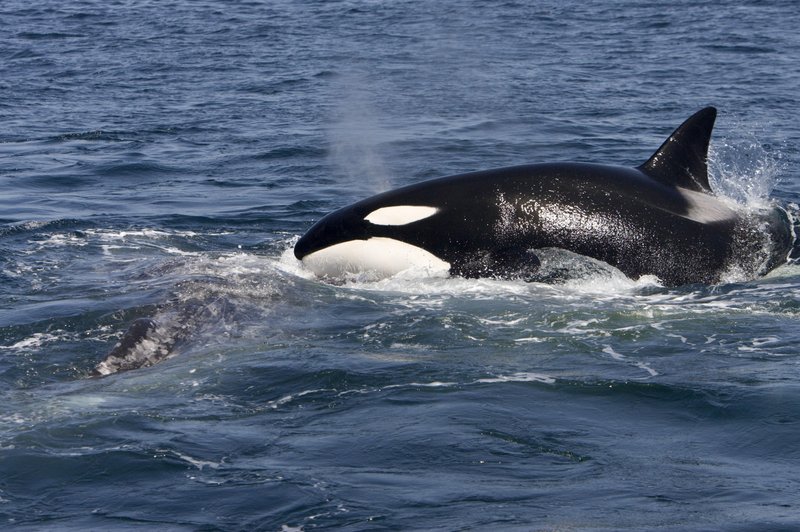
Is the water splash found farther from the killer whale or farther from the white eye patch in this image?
the white eye patch

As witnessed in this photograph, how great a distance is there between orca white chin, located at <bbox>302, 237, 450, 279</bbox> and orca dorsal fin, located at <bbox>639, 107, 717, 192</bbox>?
262 centimetres

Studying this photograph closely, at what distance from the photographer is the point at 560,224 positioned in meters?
13.0

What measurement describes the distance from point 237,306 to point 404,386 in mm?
3049

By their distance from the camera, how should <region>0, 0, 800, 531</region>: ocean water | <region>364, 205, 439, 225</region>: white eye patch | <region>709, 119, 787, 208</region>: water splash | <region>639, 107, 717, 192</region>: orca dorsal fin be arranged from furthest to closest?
<region>709, 119, 787, 208</region>: water splash
<region>639, 107, 717, 192</region>: orca dorsal fin
<region>364, 205, 439, 225</region>: white eye patch
<region>0, 0, 800, 531</region>: ocean water

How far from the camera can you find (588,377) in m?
9.89

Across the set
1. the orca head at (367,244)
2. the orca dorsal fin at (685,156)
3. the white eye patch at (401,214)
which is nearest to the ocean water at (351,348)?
the orca head at (367,244)

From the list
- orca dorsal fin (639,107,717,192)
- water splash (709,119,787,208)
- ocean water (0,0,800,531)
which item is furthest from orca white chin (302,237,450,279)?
water splash (709,119,787,208)

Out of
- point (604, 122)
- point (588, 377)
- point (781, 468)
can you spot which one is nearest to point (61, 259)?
point (588, 377)

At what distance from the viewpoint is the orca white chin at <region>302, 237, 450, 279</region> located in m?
13.3

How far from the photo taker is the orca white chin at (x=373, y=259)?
43.6 ft

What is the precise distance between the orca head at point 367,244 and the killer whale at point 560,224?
0.01 metres

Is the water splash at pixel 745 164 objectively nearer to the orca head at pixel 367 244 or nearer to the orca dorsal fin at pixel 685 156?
the orca dorsal fin at pixel 685 156

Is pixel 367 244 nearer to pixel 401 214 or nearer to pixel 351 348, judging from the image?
pixel 401 214

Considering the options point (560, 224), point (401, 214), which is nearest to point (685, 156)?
point (560, 224)
